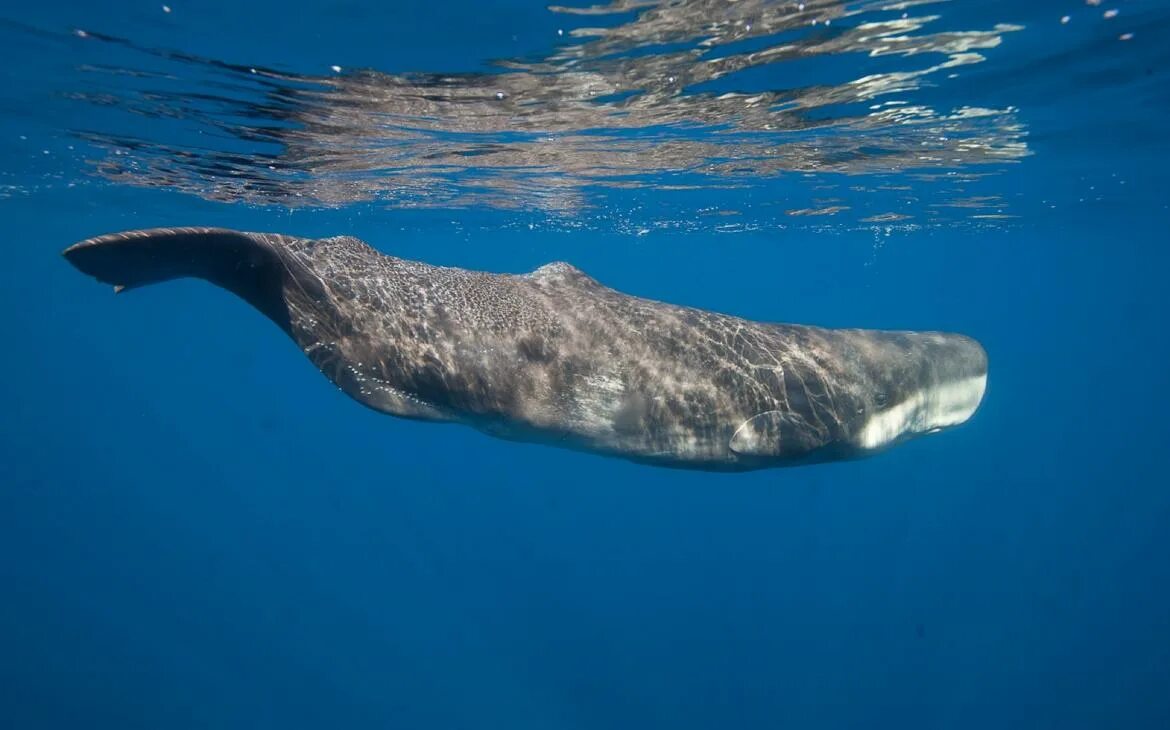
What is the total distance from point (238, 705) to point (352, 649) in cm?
558

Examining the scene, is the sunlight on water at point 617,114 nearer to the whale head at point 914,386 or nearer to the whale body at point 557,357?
the whale head at point 914,386

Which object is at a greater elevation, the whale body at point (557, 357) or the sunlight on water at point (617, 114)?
the sunlight on water at point (617, 114)

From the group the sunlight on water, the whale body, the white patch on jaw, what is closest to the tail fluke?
the whale body

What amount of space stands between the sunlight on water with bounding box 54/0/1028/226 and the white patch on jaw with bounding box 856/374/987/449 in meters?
5.36

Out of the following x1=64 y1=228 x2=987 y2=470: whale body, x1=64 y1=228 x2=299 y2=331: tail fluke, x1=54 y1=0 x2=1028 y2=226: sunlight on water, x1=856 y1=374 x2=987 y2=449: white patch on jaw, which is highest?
x1=54 y1=0 x2=1028 y2=226: sunlight on water

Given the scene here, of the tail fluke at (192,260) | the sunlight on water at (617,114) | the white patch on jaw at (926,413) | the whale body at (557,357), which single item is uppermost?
the sunlight on water at (617,114)

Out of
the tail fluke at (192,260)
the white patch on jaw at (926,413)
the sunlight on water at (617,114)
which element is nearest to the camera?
the tail fluke at (192,260)

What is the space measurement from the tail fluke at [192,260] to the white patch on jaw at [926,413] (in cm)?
543

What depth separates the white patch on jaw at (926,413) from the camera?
6.86 m

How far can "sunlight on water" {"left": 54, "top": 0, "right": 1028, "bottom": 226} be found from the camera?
1041cm

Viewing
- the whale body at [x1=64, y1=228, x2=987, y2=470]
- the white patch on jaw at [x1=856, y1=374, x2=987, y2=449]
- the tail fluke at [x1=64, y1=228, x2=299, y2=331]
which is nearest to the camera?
the tail fluke at [x1=64, y1=228, x2=299, y2=331]

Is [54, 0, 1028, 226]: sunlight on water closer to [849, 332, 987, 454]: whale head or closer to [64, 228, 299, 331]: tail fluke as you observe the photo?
[849, 332, 987, 454]: whale head

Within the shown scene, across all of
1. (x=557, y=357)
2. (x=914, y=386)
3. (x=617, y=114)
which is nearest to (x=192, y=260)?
(x=557, y=357)

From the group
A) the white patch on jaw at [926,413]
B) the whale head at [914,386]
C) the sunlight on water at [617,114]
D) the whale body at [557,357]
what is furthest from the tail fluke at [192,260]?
the sunlight on water at [617,114]
